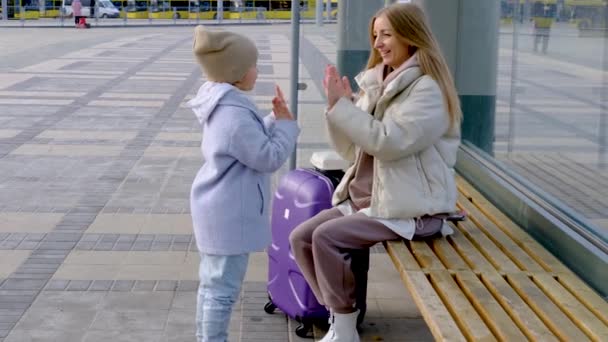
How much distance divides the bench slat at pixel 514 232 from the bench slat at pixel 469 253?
0.22m

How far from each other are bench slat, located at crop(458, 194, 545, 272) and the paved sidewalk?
58 cm

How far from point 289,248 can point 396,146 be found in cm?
99

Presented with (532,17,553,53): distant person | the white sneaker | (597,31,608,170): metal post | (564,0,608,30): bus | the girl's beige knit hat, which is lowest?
the white sneaker

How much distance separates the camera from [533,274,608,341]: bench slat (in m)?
2.94

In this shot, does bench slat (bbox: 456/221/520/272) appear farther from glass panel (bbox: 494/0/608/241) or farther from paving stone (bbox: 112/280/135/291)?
paving stone (bbox: 112/280/135/291)

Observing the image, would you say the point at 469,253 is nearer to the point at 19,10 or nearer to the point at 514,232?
the point at 514,232

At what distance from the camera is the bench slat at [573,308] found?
9.66 feet

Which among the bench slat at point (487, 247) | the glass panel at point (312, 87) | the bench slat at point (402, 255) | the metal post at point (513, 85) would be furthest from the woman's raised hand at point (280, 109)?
the glass panel at point (312, 87)

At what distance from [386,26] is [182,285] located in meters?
1.98

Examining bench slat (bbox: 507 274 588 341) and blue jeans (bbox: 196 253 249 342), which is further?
blue jeans (bbox: 196 253 249 342)

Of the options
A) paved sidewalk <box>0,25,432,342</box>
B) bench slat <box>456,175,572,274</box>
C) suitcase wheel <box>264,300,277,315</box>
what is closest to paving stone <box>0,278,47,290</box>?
paved sidewalk <box>0,25,432,342</box>

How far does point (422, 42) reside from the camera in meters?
4.00

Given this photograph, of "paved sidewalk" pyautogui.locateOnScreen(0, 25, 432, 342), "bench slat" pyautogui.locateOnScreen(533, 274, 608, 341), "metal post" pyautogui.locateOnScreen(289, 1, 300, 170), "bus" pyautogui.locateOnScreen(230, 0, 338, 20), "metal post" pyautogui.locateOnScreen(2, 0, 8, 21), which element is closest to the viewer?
"bench slat" pyautogui.locateOnScreen(533, 274, 608, 341)

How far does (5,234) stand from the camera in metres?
6.19
